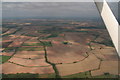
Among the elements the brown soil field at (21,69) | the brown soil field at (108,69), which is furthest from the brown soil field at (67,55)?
the brown soil field at (108,69)

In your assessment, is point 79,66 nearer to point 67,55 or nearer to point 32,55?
point 67,55

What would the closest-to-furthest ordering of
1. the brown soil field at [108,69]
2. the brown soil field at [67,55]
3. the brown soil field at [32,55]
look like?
the brown soil field at [108,69] < the brown soil field at [67,55] < the brown soil field at [32,55]

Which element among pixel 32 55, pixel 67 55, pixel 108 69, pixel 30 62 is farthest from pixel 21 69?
pixel 108 69

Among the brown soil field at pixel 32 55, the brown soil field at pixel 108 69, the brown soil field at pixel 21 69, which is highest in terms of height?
the brown soil field at pixel 32 55

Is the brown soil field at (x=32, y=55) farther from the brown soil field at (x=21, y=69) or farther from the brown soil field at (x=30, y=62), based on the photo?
the brown soil field at (x=21, y=69)

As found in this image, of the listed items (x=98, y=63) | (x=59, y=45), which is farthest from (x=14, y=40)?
(x=98, y=63)

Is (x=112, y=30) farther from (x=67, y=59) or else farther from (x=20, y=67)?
(x=67, y=59)
